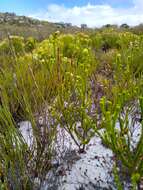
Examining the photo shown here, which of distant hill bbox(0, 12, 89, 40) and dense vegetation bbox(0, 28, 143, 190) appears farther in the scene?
distant hill bbox(0, 12, 89, 40)

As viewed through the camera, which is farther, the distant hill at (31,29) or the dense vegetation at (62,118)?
the distant hill at (31,29)

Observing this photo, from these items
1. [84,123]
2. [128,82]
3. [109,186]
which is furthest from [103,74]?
[109,186]

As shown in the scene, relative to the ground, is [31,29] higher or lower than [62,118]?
lower

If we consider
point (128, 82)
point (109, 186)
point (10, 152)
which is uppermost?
point (128, 82)

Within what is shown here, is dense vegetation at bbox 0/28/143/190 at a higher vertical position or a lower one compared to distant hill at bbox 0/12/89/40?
higher

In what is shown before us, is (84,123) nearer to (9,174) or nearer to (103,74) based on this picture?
(9,174)

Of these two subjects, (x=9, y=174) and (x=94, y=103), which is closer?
(x=9, y=174)

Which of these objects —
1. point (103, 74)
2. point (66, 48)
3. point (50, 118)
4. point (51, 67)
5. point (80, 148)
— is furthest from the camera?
point (66, 48)

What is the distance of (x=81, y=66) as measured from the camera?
11.7ft

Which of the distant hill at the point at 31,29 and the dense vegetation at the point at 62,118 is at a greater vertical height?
the dense vegetation at the point at 62,118

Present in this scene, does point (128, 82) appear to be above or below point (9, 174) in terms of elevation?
above

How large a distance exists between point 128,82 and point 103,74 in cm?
113

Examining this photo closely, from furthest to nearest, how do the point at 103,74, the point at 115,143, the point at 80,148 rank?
1. the point at 103,74
2. the point at 80,148
3. the point at 115,143

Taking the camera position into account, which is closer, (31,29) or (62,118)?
(62,118)
